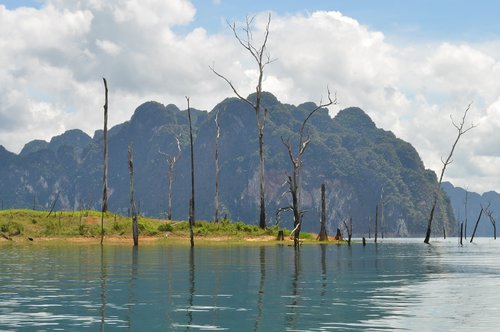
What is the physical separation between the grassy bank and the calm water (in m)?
28.9

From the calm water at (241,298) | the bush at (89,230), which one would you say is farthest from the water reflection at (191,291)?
the bush at (89,230)

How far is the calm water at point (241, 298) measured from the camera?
14.1 m

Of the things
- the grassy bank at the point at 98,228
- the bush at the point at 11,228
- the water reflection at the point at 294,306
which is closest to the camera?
the water reflection at the point at 294,306

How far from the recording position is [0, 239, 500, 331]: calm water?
1409 cm

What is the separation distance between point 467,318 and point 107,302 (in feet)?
29.0

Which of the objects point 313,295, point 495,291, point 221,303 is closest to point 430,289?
point 495,291

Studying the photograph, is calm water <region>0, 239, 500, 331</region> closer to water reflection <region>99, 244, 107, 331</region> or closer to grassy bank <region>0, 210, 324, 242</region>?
water reflection <region>99, 244, 107, 331</region>

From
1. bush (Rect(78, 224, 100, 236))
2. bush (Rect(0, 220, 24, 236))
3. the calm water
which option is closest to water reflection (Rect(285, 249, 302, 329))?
the calm water

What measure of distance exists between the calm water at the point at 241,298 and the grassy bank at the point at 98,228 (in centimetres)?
2893

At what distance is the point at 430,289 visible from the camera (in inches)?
862

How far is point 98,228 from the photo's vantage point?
60.4 metres

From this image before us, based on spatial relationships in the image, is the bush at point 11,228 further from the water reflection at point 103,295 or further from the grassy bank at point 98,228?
the water reflection at point 103,295

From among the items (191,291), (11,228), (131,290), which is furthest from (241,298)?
(11,228)

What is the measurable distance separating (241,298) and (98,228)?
4416cm
